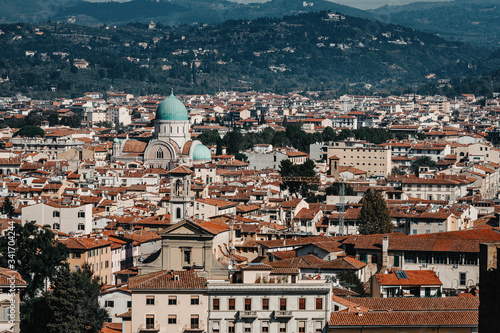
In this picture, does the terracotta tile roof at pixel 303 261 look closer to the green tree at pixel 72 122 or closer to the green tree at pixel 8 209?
the green tree at pixel 8 209

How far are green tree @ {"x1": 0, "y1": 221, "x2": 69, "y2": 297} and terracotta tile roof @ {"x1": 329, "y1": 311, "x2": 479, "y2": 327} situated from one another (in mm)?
12718

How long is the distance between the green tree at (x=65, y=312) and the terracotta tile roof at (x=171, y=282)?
1.64 metres

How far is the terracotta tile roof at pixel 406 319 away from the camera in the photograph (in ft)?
83.9

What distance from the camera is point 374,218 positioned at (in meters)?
51.4

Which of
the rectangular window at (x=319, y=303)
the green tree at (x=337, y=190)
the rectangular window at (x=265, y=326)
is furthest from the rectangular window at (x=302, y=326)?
the green tree at (x=337, y=190)

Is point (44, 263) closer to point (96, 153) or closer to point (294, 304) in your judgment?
point (294, 304)

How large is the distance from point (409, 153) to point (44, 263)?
205 feet

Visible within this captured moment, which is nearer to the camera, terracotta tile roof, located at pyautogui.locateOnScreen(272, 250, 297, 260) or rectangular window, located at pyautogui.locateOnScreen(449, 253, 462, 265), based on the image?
rectangular window, located at pyautogui.locateOnScreen(449, 253, 462, 265)

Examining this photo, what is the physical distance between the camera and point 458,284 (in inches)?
1455

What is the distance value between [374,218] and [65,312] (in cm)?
2339

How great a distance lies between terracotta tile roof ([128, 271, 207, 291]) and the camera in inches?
1113

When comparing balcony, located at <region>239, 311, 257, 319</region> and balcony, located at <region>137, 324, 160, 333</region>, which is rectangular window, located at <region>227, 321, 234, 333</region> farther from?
balcony, located at <region>137, 324, 160, 333</region>

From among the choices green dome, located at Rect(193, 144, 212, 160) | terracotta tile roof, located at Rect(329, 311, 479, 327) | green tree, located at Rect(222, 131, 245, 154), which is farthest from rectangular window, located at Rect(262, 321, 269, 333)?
green tree, located at Rect(222, 131, 245, 154)

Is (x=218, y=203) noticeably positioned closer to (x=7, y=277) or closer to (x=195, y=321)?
(x=195, y=321)
